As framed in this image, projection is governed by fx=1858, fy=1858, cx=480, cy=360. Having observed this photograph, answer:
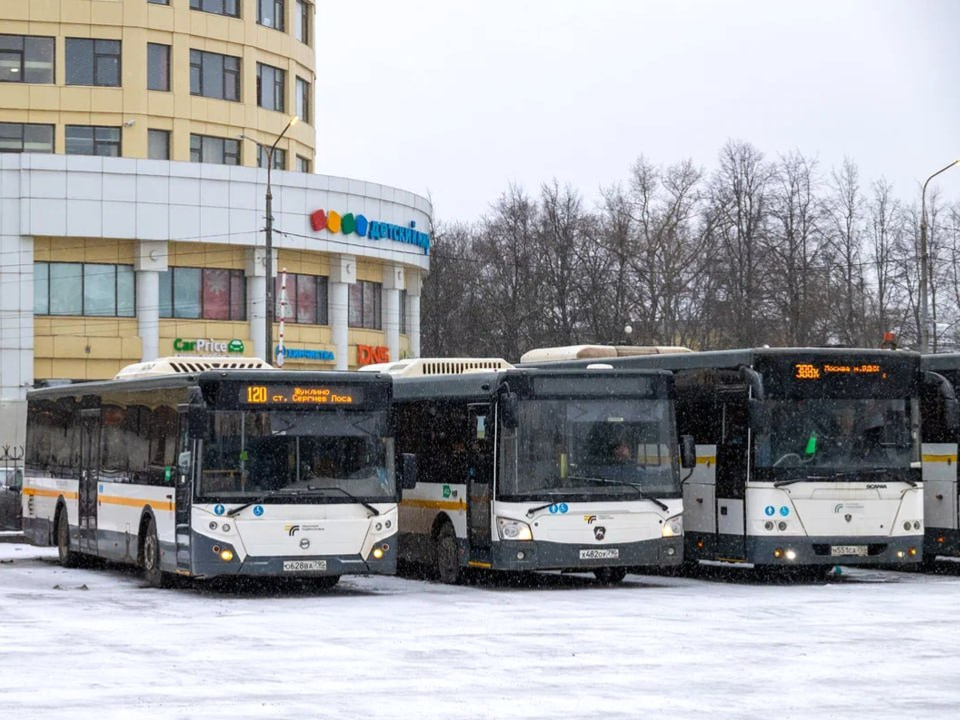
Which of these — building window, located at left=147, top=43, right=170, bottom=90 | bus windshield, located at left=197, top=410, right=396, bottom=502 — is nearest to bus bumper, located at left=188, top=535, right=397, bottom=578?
bus windshield, located at left=197, top=410, right=396, bottom=502

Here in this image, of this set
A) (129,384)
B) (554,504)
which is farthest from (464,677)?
(129,384)

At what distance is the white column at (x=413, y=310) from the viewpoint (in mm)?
Result: 71688

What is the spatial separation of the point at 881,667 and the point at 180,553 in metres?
10.1

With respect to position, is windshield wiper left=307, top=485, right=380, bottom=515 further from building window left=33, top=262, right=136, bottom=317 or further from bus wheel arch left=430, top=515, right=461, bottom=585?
building window left=33, top=262, right=136, bottom=317

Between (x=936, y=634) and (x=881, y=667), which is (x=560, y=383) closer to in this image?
(x=936, y=634)

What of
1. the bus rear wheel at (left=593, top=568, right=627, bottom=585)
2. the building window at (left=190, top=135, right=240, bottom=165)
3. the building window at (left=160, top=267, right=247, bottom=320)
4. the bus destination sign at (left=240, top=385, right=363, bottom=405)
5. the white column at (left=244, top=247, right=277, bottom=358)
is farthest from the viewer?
the building window at (left=190, top=135, right=240, bottom=165)

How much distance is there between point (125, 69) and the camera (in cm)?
6141

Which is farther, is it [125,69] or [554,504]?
[125,69]

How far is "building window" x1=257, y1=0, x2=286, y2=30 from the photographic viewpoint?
218 ft

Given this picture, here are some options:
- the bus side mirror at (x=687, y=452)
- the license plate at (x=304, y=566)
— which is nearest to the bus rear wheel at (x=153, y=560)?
the license plate at (x=304, y=566)

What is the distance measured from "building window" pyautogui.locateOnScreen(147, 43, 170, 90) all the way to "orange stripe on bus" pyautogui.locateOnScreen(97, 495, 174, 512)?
128 feet

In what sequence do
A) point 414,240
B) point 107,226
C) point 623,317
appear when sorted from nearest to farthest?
point 107,226 < point 414,240 < point 623,317

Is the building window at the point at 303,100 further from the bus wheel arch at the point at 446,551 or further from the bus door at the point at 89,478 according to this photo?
the bus wheel arch at the point at 446,551

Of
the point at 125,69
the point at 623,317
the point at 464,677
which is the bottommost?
the point at 464,677
